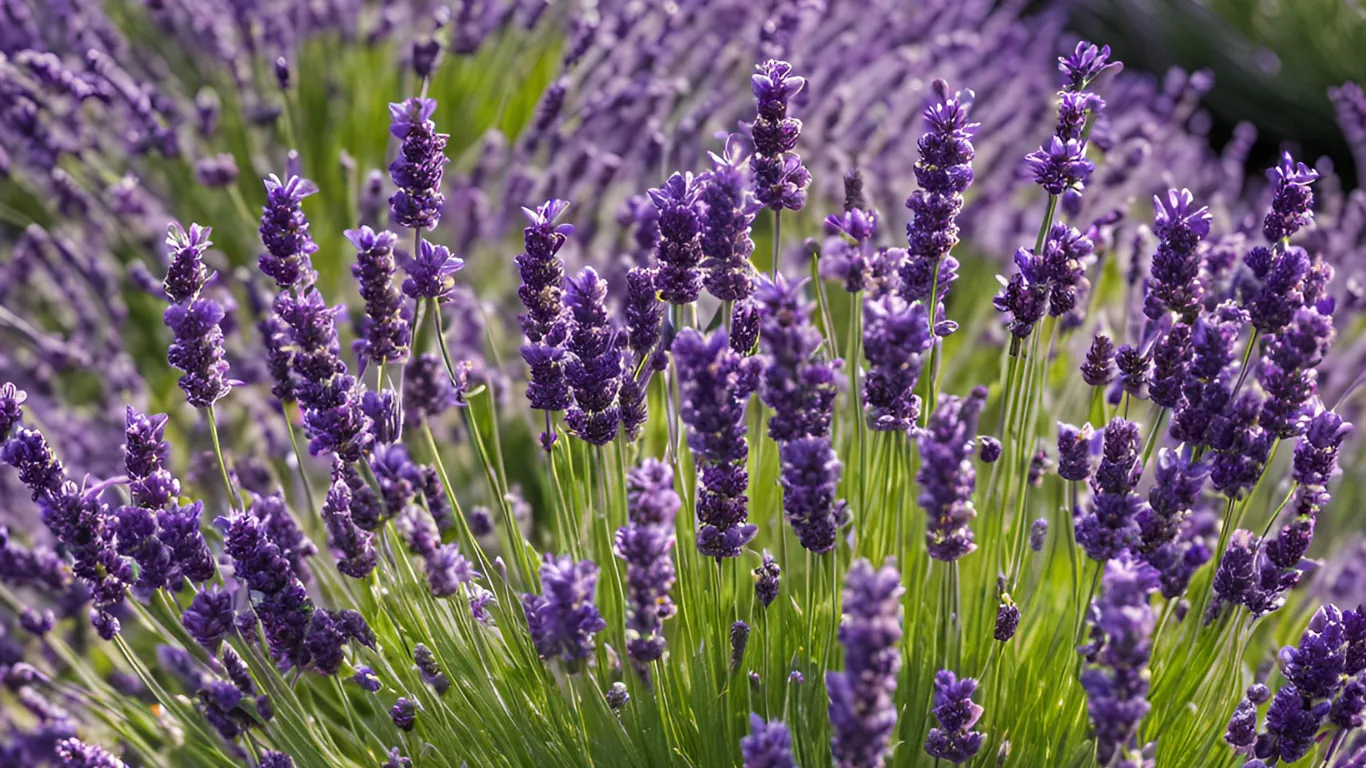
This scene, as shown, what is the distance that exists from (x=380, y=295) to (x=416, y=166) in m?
0.16

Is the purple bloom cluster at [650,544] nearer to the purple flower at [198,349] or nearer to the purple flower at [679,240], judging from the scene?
the purple flower at [679,240]

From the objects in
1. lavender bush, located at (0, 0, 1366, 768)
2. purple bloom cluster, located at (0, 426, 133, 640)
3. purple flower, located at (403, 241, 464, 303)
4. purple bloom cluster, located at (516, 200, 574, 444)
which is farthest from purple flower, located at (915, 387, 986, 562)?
purple bloom cluster, located at (0, 426, 133, 640)

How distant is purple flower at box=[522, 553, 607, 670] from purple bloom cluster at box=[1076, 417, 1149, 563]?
56 cm

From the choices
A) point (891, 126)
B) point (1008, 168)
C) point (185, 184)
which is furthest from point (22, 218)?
point (1008, 168)

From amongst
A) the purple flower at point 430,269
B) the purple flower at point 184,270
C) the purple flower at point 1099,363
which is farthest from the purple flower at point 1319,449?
the purple flower at point 184,270

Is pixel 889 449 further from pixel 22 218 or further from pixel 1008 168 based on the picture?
pixel 22 218

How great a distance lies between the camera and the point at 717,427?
116 cm

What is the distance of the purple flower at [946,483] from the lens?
41.2 inches

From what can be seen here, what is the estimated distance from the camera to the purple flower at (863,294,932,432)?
1.13 m

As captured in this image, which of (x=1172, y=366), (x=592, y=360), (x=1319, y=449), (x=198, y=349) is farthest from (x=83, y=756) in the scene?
(x=1319, y=449)

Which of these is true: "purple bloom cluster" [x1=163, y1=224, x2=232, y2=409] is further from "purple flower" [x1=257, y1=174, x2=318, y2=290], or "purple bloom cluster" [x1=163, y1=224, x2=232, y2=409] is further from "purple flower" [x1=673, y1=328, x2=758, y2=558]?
"purple flower" [x1=673, y1=328, x2=758, y2=558]

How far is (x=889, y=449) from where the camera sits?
4.99 ft

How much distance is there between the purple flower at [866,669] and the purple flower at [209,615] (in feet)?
2.44

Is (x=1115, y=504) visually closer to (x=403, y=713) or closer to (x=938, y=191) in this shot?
(x=938, y=191)
